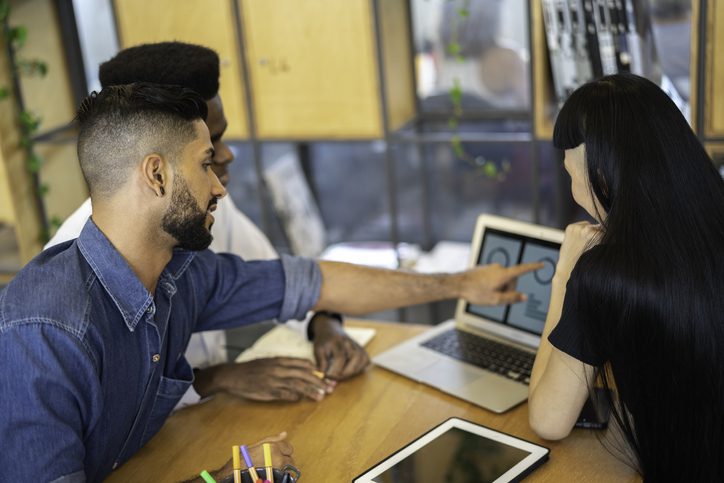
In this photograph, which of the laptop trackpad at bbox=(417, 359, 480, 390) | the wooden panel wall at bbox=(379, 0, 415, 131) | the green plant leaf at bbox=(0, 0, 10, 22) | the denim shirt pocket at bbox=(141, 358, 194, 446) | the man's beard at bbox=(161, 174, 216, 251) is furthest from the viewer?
the green plant leaf at bbox=(0, 0, 10, 22)

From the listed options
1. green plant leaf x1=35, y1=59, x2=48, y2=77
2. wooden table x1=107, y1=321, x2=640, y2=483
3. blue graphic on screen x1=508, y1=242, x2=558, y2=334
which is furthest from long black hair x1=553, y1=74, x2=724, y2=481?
green plant leaf x1=35, y1=59, x2=48, y2=77

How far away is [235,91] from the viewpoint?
3.18 metres

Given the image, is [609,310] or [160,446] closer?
[609,310]

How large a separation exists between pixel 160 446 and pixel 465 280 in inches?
29.5

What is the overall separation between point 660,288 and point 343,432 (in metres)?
0.64

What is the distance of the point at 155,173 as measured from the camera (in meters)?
1.41

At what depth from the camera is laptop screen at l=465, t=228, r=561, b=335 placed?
72.6 inches

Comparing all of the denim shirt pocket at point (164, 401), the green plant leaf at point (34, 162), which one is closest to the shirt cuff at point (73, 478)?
the denim shirt pocket at point (164, 401)

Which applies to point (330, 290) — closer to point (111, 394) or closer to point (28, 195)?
point (111, 394)

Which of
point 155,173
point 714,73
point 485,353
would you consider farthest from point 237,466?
point 714,73

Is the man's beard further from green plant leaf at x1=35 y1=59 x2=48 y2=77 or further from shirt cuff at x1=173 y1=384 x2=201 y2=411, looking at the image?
green plant leaf at x1=35 y1=59 x2=48 y2=77

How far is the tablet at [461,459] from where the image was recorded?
138 cm

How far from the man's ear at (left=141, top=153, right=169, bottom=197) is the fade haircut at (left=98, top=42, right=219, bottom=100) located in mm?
451

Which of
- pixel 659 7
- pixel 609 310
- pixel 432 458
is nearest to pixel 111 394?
pixel 432 458
